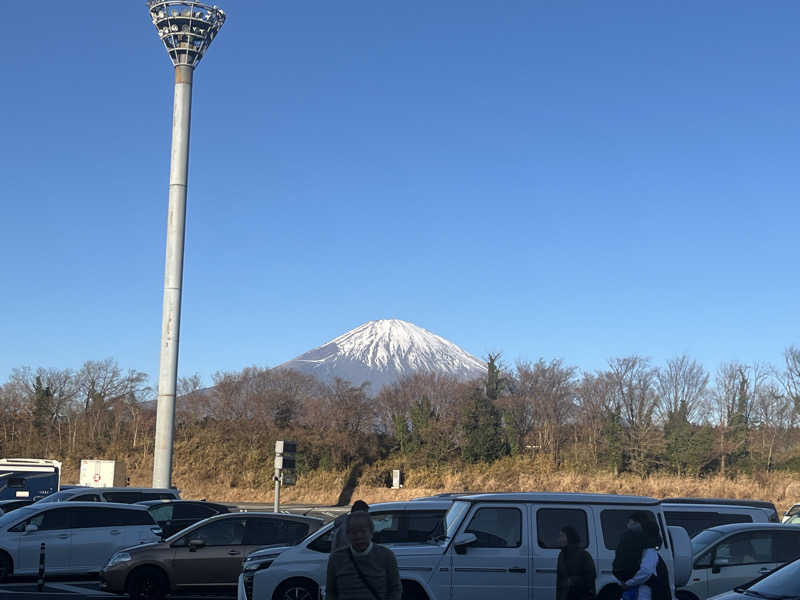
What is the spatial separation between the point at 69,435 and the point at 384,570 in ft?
198

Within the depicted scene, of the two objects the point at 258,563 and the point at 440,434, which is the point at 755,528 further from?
the point at 440,434

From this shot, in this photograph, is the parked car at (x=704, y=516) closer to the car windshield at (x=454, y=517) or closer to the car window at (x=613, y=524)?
the car window at (x=613, y=524)

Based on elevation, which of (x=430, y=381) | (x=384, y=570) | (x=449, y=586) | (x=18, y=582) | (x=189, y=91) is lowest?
(x=18, y=582)

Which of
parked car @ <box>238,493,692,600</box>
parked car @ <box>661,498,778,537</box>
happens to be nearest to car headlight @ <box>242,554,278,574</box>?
parked car @ <box>238,493,692,600</box>

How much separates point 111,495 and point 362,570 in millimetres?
19786

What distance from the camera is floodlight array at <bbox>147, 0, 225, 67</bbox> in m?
45.6

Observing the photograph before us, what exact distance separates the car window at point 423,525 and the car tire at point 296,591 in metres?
1.53

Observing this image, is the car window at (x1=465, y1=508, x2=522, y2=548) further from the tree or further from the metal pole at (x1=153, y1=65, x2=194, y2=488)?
the tree

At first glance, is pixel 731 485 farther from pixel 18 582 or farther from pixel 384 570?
pixel 384 570

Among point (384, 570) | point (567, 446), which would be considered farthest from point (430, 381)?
point (384, 570)

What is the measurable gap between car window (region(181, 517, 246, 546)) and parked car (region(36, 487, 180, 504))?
894cm

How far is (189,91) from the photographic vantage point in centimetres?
4544

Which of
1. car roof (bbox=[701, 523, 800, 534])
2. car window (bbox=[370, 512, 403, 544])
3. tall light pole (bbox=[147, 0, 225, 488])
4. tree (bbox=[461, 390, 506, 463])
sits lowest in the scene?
car roof (bbox=[701, 523, 800, 534])

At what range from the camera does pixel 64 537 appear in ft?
59.4
